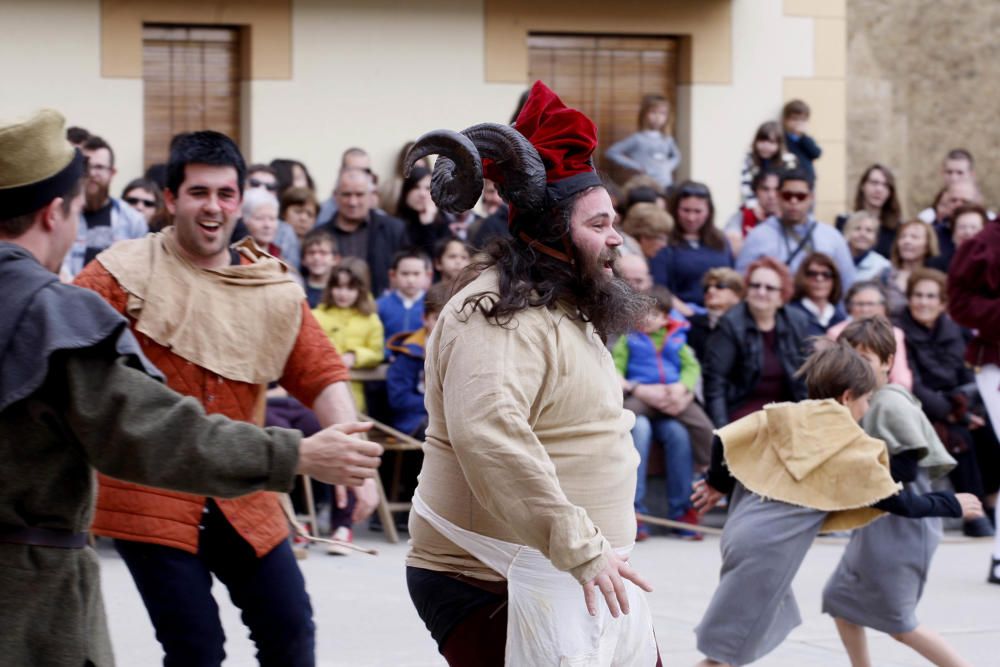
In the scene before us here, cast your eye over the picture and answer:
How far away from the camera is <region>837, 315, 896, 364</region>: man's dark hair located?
5.98m

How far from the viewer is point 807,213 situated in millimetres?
11336

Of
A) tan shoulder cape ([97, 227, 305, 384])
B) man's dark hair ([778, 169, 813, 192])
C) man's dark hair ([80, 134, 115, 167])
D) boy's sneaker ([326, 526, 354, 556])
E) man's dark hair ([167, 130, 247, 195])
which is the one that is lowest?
boy's sneaker ([326, 526, 354, 556])

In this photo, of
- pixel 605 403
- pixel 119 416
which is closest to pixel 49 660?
pixel 119 416

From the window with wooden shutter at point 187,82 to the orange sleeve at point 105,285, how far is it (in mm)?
7455

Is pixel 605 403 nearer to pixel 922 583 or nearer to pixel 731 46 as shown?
pixel 922 583

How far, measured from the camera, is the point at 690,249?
35.0 ft

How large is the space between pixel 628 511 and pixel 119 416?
1.28 m

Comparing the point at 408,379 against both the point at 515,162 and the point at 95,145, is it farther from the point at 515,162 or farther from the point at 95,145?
the point at 515,162

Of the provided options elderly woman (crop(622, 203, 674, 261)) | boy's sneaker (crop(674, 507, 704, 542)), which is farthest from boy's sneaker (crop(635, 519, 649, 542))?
elderly woman (crop(622, 203, 674, 261))

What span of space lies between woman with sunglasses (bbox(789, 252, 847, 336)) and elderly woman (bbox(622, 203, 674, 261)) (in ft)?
2.82

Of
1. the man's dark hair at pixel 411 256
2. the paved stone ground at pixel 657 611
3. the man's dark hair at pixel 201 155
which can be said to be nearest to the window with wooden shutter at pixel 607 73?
the man's dark hair at pixel 411 256

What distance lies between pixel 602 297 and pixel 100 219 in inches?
236

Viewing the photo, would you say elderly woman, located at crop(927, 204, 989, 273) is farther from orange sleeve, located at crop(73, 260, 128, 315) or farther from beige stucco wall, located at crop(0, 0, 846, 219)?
orange sleeve, located at crop(73, 260, 128, 315)

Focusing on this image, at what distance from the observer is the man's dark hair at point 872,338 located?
5.98 m
